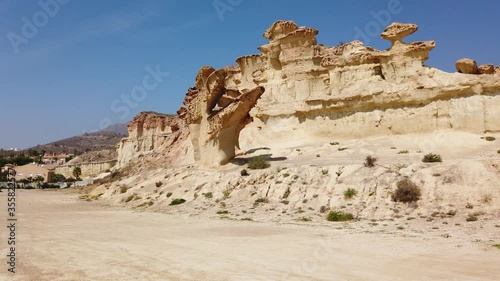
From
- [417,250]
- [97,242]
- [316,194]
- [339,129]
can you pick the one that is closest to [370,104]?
[339,129]

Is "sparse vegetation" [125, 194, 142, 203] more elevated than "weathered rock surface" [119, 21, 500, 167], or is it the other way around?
"weathered rock surface" [119, 21, 500, 167]

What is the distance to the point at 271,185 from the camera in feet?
78.7

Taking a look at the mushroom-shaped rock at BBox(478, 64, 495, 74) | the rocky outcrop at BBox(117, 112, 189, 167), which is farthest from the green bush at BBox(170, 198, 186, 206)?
the rocky outcrop at BBox(117, 112, 189, 167)

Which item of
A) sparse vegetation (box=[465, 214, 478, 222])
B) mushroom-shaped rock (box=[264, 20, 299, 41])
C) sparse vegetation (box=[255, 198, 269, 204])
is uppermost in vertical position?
mushroom-shaped rock (box=[264, 20, 299, 41])

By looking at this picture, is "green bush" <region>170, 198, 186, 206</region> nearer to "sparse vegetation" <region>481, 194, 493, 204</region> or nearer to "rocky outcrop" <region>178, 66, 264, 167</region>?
"rocky outcrop" <region>178, 66, 264, 167</region>

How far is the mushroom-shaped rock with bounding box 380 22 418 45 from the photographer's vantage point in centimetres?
3322

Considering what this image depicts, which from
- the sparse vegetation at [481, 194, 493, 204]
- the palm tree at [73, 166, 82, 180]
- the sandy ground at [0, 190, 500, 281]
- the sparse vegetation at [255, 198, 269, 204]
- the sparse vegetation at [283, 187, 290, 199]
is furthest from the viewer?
the palm tree at [73, 166, 82, 180]

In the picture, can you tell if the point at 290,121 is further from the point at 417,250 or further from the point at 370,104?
the point at 417,250

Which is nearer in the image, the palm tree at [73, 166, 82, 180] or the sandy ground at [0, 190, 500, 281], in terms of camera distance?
the sandy ground at [0, 190, 500, 281]

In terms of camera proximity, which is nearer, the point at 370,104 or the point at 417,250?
the point at 417,250

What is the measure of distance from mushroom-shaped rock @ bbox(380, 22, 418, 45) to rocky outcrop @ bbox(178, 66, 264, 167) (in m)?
13.1

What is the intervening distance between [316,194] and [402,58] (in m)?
18.0

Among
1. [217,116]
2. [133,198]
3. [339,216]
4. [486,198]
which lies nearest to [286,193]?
[339,216]

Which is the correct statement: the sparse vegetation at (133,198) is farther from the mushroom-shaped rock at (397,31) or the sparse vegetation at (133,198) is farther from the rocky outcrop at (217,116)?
the mushroom-shaped rock at (397,31)
